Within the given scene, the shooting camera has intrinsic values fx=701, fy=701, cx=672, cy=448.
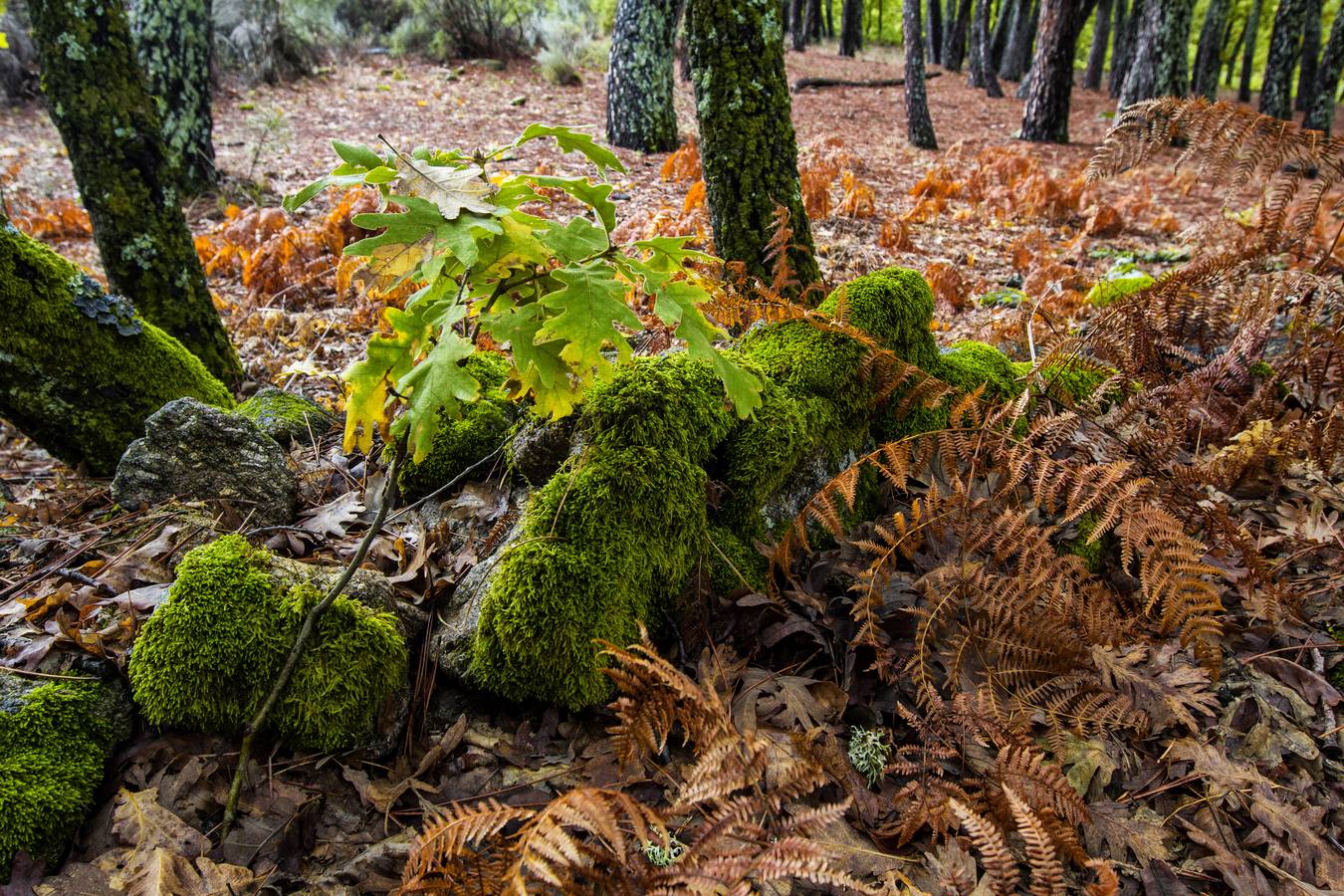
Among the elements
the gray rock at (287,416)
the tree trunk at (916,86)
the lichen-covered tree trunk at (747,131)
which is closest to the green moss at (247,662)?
the gray rock at (287,416)

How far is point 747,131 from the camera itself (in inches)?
156

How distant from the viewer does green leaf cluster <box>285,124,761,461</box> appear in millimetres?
1650

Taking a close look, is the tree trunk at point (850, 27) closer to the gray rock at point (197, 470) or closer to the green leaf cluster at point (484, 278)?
the gray rock at point (197, 470)

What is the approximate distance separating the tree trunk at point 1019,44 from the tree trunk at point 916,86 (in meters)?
14.8

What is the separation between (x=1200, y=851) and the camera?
2078 millimetres

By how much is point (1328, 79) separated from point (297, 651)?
18042mm

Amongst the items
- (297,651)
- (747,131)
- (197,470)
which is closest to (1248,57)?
(747,131)

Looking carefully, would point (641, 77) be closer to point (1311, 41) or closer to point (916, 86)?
point (916, 86)

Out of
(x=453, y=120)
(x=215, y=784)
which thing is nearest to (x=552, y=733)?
(x=215, y=784)

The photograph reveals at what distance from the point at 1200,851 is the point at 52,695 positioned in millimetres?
3388

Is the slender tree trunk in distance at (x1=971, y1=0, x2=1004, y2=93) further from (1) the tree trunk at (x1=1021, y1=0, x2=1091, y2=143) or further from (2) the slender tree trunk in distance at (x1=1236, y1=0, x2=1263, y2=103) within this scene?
(2) the slender tree trunk in distance at (x1=1236, y1=0, x2=1263, y2=103)

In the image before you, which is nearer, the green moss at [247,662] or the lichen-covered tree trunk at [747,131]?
the green moss at [247,662]

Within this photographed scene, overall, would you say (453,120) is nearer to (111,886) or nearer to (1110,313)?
(1110,313)

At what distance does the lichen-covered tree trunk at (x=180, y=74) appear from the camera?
327 inches
